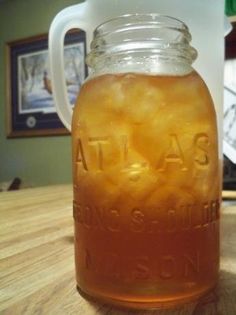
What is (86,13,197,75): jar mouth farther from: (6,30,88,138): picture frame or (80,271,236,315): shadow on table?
(6,30,88,138): picture frame

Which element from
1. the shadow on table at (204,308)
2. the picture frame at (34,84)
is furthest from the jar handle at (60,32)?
the picture frame at (34,84)

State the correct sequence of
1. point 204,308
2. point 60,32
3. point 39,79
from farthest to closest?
point 39,79 < point 60,32 < point 204,308

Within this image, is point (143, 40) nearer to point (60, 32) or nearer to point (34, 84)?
point (60, 32)

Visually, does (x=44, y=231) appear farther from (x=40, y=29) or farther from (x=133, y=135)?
(x=40, y=29)

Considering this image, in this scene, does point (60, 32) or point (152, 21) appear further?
point (60, 32)

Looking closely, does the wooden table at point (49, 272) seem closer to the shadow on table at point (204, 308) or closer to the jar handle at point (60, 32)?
the shadow on table at point (204, 308)

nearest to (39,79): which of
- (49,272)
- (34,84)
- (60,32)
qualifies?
(34,84)

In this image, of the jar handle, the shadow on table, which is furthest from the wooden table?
the jar handle
